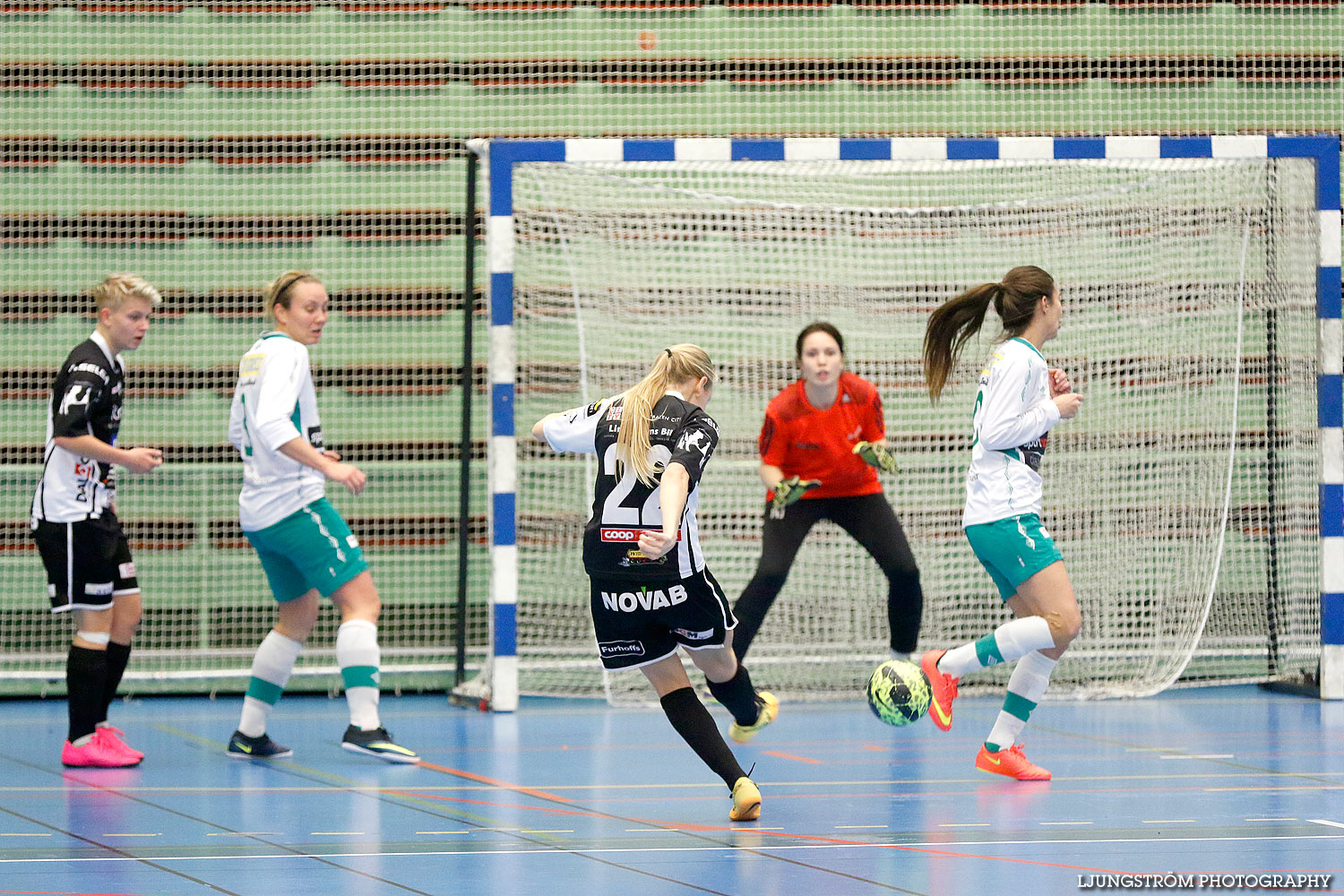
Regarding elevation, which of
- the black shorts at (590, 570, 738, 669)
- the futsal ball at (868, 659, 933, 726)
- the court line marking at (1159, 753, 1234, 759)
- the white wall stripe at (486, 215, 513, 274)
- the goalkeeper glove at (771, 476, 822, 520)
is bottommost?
the court line marking at (1159, 753, 1234, 759)

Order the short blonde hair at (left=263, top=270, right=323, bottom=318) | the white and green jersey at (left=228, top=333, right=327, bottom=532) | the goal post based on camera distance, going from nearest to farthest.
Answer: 1. the white and green jersey at (left=228, top=333, right=327, bottom=532)
2. the short blonde hair at (left=263, top=270, right=323, bottom=318)
3. the goal post

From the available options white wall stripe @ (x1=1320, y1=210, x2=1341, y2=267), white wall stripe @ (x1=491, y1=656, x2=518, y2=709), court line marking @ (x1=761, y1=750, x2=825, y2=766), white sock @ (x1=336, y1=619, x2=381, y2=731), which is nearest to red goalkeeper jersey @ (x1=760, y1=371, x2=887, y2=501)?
court line marking @ (x1=761, y1=750, x2=825, y2=766)

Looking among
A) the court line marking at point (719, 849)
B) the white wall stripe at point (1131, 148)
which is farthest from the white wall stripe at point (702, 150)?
the court line marking at point (719, 849)

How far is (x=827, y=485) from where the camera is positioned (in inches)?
270

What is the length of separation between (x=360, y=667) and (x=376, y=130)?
3995 mm

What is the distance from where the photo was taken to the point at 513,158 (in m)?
7.38

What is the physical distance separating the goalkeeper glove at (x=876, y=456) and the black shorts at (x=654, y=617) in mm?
2145

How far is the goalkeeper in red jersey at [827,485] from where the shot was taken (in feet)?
22.2

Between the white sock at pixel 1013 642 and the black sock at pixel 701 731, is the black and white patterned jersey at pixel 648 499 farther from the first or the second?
the white sock at pixel 1013 642

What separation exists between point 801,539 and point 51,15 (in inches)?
219

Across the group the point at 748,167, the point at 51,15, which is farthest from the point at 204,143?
the point at 748,167

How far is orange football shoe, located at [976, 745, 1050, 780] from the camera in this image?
17.8 feet

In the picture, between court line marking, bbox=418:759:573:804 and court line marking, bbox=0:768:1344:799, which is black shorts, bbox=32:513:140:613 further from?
court line marking, bbox=418:759:573:804

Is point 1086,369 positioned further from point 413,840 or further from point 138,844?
point 138,844
